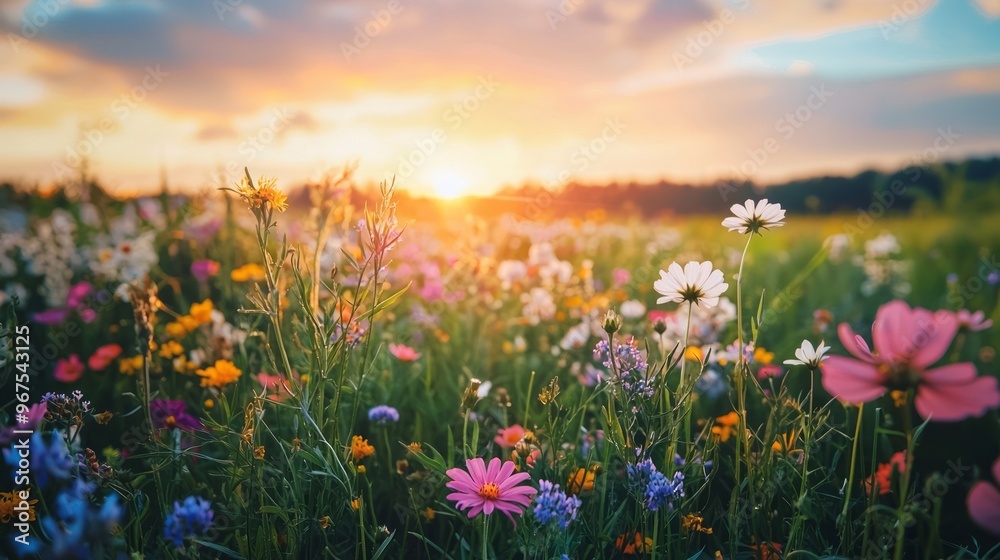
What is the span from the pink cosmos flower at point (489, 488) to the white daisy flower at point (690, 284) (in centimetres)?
42

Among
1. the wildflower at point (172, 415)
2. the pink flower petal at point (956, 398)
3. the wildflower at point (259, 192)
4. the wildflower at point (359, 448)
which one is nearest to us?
the pink flower petal at point (956, 398)

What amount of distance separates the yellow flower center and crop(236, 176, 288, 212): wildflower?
2.12 ft

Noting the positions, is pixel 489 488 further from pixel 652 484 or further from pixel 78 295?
pixel 78 295

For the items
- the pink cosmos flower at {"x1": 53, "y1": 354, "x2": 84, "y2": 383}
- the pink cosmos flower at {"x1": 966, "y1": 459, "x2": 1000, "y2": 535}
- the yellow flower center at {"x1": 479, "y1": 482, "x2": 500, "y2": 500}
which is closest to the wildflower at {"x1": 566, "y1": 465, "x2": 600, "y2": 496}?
the yellow flower center at {"x1": 479, "y1": 482, "x2": 500, "y2": 500}

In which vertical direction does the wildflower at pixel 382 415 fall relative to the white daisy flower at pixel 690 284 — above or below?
below

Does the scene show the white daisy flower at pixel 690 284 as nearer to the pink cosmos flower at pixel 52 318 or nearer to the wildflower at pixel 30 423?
the wildflower at pixel 30 423

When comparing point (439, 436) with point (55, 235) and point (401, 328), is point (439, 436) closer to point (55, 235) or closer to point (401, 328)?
point (401, 328)

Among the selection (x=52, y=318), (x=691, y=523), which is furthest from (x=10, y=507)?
(x=52, y=318)

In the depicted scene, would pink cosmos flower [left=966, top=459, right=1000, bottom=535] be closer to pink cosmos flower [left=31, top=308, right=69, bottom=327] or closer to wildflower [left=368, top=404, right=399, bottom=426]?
wildflower [left=368, top=404, right=399, bottom=426]

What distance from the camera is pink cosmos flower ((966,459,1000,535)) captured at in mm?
635

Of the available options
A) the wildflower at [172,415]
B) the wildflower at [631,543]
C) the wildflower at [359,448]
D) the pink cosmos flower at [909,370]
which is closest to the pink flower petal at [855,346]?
the pink cosmos flower at [909,370]

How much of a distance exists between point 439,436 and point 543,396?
0.72 metres

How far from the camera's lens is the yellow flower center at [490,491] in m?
1.04

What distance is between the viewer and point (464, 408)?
1.23 meters
